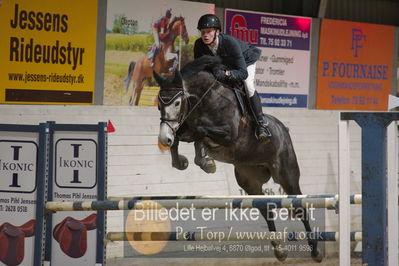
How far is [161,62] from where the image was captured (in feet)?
22.6

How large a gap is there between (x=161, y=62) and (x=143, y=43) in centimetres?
29

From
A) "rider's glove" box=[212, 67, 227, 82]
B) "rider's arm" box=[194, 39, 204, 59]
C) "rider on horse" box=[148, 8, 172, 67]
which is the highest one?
"rider on horse" box=[148, 8, 172, 67]

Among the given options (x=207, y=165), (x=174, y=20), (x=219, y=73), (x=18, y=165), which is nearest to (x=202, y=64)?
(x=219, y=73)

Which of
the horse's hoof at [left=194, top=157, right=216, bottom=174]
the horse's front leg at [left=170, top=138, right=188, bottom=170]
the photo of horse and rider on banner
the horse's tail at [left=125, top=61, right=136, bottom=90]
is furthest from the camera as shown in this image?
the horse's tail at [left=125, top=61, right=136, bottom=90]

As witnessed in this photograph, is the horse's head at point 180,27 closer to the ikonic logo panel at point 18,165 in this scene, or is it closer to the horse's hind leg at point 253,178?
the horse's hind leg at point 253,178

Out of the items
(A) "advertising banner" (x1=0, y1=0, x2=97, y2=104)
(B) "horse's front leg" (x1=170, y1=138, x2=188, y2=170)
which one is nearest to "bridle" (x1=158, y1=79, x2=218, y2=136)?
(B) "horse's front leg" (x1=170, y1=138, x2=188, y2=170)

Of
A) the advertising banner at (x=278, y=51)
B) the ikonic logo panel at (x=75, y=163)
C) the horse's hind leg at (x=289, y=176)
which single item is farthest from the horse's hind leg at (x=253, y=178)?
the advertising banner at (x=278, y=51)

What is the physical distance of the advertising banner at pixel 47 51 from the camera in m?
5.82

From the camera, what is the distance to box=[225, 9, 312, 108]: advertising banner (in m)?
7.54

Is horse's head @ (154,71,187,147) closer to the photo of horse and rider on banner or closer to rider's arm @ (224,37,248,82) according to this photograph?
rider's arm @ (224,37,248,82)

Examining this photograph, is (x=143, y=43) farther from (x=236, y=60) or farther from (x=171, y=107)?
(x=171, y=107)

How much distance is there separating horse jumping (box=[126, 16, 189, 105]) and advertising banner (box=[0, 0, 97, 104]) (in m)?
0.48

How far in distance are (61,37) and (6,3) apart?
57cm

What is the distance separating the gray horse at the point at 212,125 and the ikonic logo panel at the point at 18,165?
818 mm
